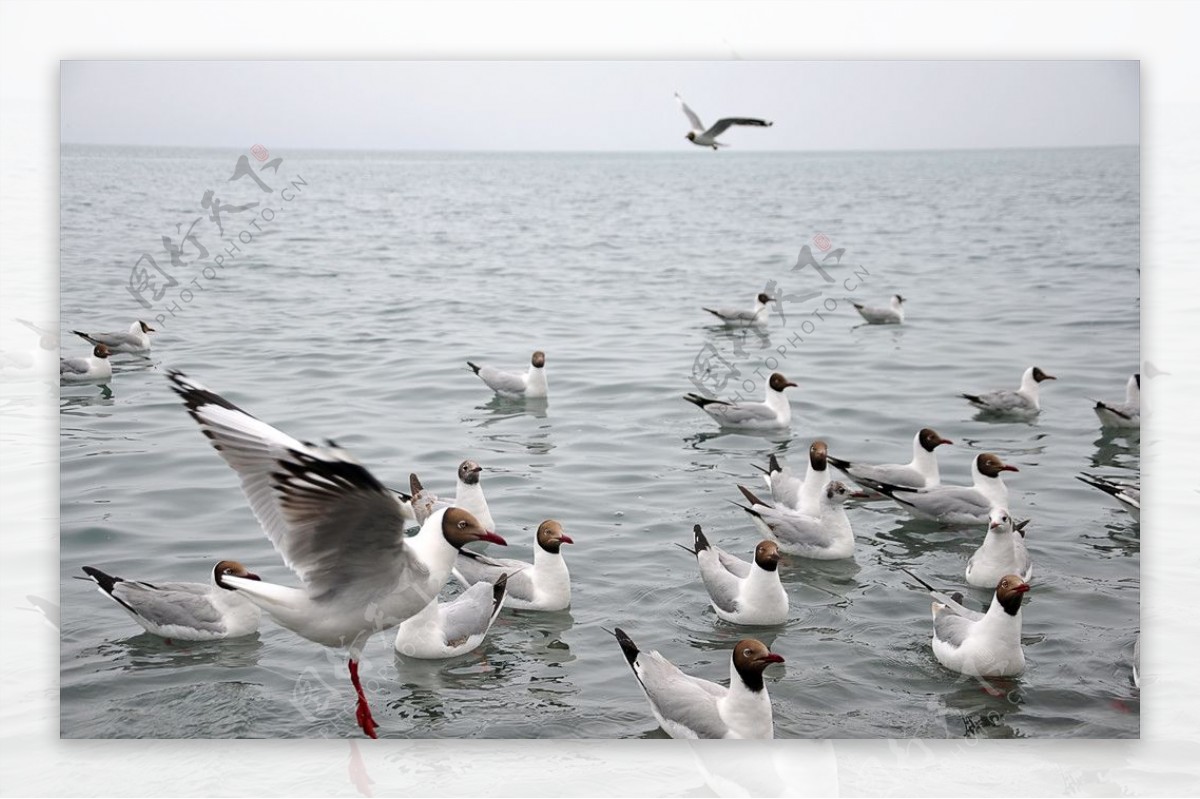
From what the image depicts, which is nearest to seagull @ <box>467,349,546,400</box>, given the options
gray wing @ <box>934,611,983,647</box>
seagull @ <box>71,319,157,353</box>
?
seagull @ <box>71,319,157,353</box>

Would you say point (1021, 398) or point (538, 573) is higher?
point (1021, 398)

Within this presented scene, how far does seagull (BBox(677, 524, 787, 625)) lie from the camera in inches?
184

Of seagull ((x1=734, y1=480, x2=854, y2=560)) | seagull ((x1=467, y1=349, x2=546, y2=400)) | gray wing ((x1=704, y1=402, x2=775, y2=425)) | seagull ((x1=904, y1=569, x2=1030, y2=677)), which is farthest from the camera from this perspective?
gray wing ((x1=704, y1=402, x2=775, y2=425))

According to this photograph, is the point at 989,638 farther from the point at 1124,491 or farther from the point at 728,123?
the point at 728,123

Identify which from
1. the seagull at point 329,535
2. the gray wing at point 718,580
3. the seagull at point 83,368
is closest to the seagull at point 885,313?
the gray wing at point 718,580

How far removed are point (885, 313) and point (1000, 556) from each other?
951mm

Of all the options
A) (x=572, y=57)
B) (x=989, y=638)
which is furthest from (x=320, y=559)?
(x=989, y=638)

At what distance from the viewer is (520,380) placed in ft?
16.3

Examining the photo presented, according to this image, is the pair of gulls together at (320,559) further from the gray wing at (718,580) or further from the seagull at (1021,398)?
the seagull at (1021,398)

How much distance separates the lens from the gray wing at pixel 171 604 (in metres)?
4.55

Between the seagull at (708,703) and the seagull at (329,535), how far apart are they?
29.5 inches

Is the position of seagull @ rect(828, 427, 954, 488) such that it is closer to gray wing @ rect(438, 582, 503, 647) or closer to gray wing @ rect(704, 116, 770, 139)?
gray wing @ rect(704, 116, 770, 139)

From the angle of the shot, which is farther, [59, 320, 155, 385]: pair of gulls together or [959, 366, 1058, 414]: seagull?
[959, 366, 1058, 414]: seagull

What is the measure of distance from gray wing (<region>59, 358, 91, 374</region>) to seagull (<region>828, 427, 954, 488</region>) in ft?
9.37
